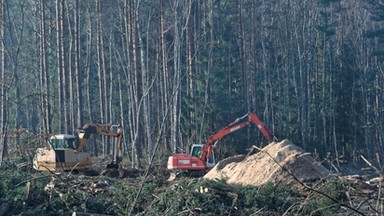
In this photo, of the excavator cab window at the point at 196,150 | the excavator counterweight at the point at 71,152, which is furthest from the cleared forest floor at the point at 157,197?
the excavator cab window at the point at 196,150

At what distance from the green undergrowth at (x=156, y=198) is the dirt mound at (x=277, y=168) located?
A: 330 cm

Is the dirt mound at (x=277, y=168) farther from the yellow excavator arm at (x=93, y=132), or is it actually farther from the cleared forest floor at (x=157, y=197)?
the yellow excavator arm at (x=93, y=132)

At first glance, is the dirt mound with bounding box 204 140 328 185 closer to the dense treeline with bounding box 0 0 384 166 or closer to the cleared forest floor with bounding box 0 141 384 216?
the cleared forest floor with bounding box 0 141 384 216

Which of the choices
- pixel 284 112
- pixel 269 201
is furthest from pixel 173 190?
pixel 284 112

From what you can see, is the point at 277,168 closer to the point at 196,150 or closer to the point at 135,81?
the point at 196,150

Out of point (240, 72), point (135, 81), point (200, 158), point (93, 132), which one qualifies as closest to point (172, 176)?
point (200, 158)

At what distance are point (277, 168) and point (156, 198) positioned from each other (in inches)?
242

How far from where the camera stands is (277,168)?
2009cm

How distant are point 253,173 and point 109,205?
7.05 m

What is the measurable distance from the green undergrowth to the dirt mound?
3298mm

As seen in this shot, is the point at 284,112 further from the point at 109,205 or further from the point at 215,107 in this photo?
the point at 109,205

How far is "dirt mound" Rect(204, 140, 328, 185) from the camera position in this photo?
20.0 meters

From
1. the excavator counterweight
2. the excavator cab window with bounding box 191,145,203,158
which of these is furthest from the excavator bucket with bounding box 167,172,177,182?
the excavator cab window with bounding box 191,145,203,158

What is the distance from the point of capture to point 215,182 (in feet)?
53.9
